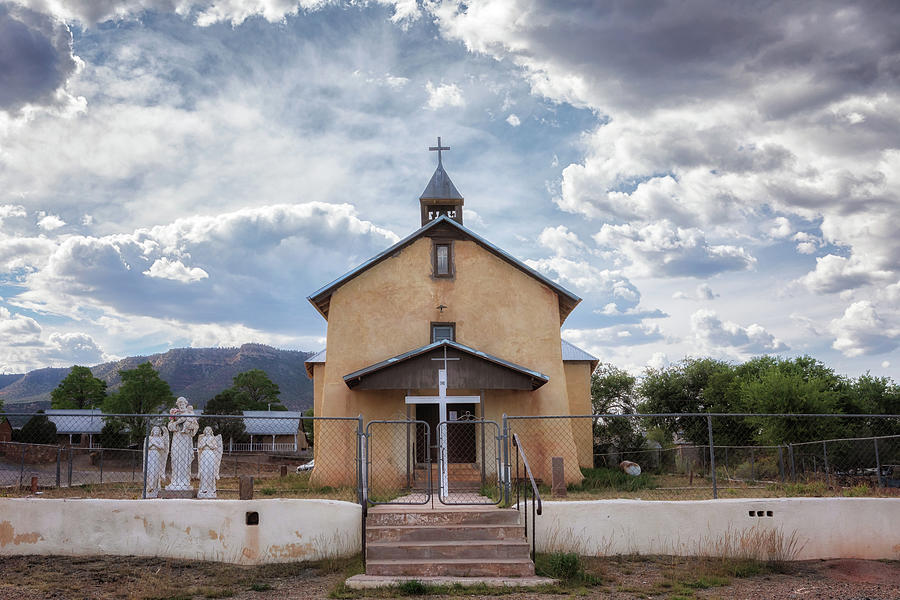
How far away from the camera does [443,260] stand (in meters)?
22.5

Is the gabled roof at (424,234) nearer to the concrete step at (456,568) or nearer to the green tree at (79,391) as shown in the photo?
the concrete step at (456,568)

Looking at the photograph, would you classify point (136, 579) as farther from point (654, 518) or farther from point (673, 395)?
point (673, 395)

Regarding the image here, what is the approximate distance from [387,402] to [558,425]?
548cm

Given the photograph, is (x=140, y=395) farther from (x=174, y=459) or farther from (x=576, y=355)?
(x=174, y=459)

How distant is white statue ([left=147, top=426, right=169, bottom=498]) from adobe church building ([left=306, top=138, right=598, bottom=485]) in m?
6.01

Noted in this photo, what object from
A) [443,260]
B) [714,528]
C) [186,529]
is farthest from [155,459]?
[714,528]

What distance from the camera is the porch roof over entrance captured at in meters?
19.2

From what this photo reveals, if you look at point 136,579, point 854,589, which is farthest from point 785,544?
point 136,579

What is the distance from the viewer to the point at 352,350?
21.6 m

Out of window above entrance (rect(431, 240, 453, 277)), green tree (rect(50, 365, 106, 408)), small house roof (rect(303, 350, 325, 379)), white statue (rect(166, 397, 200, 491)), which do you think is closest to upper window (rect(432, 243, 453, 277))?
window above entrance (rect(431, 240, 453, 277))

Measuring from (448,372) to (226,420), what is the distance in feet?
154

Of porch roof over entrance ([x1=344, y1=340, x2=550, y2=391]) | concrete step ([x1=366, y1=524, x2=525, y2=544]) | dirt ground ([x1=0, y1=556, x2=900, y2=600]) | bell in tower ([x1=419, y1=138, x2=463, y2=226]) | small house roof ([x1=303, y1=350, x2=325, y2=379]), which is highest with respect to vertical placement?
bell in tower ([x1=419, y1=138, x2=463, y2=226])

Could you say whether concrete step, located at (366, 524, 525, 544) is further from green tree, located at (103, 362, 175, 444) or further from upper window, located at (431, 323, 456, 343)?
green tree, located at (103, 362, 175, 444)

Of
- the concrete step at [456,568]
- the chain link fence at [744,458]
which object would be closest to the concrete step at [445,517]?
the concrete step at [456,568]
